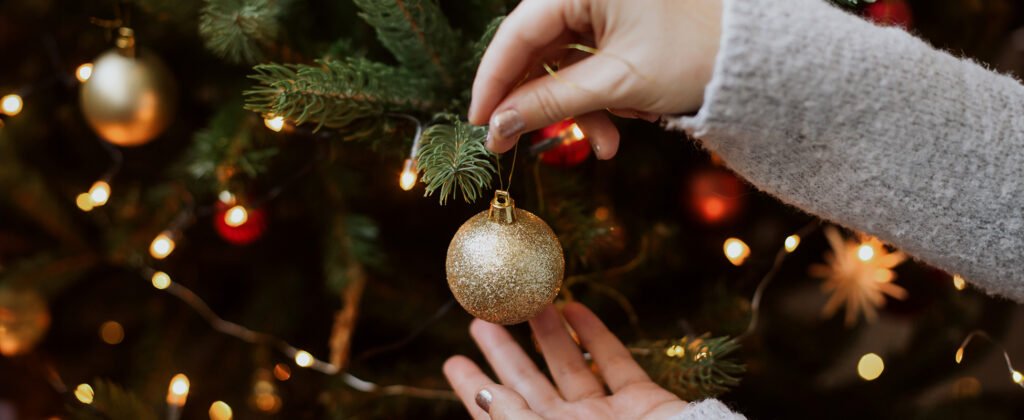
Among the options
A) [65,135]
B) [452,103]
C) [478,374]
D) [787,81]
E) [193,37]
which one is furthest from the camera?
[65,135]

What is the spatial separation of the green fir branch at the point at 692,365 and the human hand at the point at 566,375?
0.6 inches

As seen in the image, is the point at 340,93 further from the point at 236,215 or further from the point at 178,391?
the point at 178,391

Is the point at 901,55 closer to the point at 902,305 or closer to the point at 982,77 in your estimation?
the point at 982,77

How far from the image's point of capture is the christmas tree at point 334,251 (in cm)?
65

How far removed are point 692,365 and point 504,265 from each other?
19 centimetres

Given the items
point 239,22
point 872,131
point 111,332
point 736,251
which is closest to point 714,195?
point 736,251

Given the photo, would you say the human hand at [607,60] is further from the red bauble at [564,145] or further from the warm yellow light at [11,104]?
the warm yellow light at [11,104]

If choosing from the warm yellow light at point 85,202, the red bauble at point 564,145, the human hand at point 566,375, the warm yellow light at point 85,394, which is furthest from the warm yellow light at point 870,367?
the warm yellow light at point 85,202

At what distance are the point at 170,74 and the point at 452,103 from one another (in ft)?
1.26

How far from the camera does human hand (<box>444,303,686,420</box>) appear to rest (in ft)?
1.97

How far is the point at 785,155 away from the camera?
48cm

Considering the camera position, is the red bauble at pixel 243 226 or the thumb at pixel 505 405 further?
the red bauble at pixel 243 226

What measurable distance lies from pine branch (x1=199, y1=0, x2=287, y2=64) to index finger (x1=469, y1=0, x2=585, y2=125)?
0.61 feet

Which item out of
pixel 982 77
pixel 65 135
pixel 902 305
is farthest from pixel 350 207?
pixel 902 305
